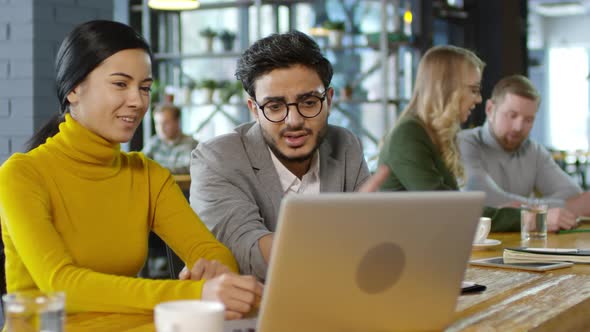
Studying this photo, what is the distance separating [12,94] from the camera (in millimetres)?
4355

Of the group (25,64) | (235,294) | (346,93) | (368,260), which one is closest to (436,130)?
(235,294)

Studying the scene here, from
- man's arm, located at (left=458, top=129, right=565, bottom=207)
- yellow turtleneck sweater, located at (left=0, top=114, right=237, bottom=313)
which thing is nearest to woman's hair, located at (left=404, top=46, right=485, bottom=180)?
man's arm, located at (left=458, top=129, right=565, bottom=207)

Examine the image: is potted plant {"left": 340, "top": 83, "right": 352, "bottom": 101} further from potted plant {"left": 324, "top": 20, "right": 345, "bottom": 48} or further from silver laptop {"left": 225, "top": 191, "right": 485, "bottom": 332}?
silver laptop {"left": 225, "top": 191, "right": 485, "bottom": 332}

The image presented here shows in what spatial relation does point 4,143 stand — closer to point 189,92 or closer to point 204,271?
point 204,271

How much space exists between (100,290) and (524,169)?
8.44 feet

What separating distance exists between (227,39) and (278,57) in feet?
18.5

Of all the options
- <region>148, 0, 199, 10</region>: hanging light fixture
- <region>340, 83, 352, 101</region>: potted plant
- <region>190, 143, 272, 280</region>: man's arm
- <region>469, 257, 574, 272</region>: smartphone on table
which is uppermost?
<region>148, 0, 199, 10</region>: hanging light fixture

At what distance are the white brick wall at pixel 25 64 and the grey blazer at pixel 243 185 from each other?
8.18 feet

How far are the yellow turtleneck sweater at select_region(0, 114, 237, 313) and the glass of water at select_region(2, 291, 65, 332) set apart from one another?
1.27ft

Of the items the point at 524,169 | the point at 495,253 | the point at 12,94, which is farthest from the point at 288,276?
the point at 12,94

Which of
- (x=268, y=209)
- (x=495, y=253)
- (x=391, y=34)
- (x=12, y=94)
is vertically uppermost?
(x=391, y=34)

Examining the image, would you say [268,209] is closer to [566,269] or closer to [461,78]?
[566,269]

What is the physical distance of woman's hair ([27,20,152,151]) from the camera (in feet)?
5.47

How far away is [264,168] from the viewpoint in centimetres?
212
